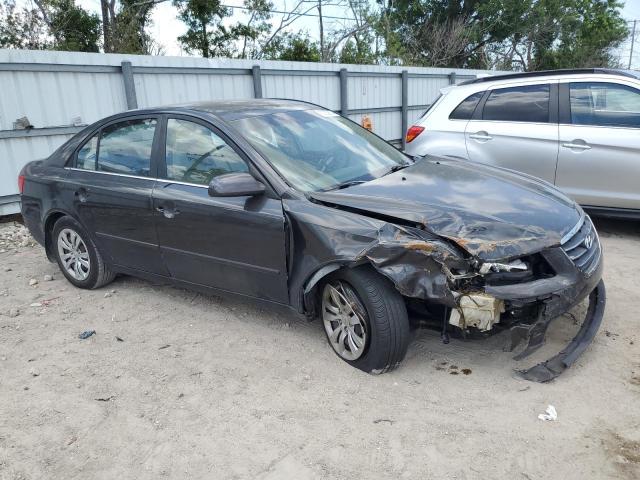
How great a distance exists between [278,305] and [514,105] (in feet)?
13.3

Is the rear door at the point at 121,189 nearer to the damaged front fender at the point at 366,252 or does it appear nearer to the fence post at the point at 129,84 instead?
the damaged front fender at the point at 366,252

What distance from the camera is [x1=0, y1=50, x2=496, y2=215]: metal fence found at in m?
6.73

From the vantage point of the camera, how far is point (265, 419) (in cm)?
294

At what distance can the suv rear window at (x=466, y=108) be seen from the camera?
631 cm

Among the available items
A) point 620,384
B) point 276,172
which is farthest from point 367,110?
point 620,384

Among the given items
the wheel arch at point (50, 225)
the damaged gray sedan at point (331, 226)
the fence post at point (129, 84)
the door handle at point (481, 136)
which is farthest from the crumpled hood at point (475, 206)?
the fence post at point (129, 84)

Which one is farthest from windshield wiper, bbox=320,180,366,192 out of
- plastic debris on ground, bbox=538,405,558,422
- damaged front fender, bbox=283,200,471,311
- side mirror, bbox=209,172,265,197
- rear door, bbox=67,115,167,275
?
plastic debris on ground, bbox=538,405,558,422

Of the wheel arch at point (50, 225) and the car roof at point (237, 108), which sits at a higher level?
the car roof at point (237, 108)

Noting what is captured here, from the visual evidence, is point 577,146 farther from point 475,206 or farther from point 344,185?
point 344,185

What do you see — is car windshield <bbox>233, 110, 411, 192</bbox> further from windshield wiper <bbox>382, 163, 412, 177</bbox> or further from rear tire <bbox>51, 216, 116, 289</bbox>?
rear tire <bbox>51, 216, 116, 289</bbox>

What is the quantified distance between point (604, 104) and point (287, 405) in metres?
4.67

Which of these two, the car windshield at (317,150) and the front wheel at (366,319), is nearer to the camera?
the front wheel at (366,319)

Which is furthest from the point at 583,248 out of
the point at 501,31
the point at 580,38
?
the point at 580,38

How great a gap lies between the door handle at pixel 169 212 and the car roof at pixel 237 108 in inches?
29.4
